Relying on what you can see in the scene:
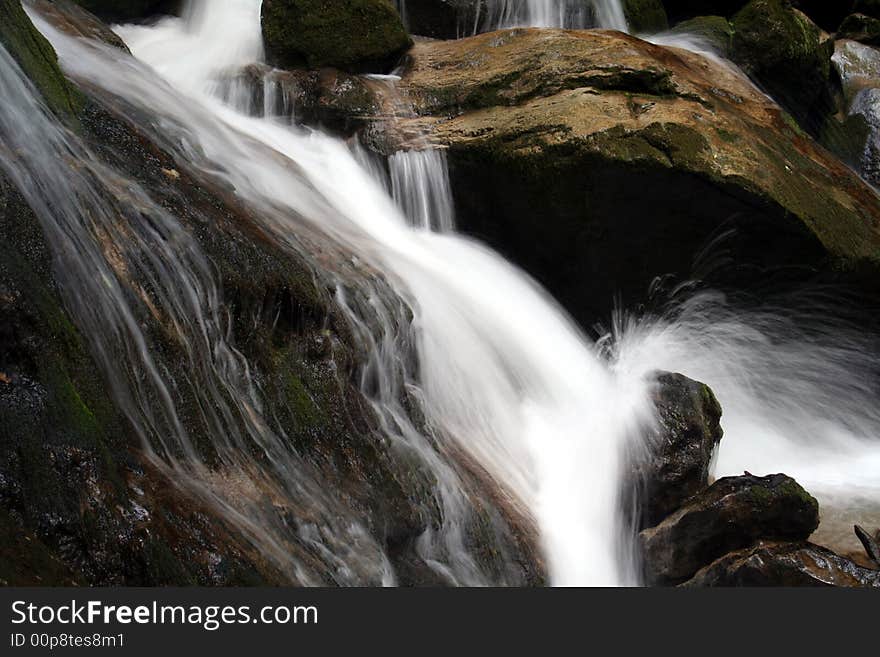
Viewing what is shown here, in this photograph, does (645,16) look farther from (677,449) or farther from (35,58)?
(35,58)

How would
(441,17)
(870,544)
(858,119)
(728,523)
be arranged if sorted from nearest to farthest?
(728,523) → (870,544) → (441,17) → (858,119)

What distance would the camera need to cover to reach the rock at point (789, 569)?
189 inches

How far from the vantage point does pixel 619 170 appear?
24.6 feet

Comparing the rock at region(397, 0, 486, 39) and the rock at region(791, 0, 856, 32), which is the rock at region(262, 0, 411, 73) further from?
the rock at region(791, 0, 856, 32)

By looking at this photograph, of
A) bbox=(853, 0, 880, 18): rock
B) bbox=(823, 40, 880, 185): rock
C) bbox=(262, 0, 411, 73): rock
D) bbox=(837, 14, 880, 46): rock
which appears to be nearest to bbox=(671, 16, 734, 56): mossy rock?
bbox=(823, 40, 880, 185): rock

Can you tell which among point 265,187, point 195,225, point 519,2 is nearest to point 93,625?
point 195,225

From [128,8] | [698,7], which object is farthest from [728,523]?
[698,7]

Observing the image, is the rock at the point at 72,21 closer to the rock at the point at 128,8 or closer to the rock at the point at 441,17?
the rock at the point at 128,8

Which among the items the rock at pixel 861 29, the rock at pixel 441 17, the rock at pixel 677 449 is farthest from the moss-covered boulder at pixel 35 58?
the rock at pixel 861 29

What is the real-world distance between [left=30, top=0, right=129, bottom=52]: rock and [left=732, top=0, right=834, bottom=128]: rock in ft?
23.6

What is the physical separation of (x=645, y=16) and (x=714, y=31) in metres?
1.04

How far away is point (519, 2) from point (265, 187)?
19.5ft

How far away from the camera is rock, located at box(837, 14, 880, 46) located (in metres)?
14.7

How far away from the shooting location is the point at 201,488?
12.6 feet
